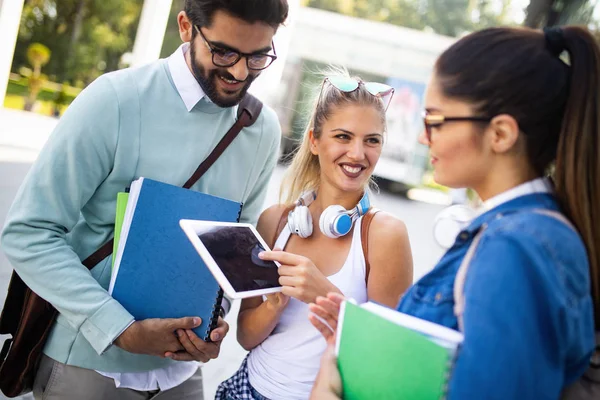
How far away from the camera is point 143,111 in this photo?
1.98 metres

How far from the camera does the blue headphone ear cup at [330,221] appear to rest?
195 centimetres

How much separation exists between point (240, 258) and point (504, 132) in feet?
2.60

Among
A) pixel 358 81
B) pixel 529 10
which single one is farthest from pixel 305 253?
pixel 529 10

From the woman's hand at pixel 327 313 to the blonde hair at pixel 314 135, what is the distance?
0.83m

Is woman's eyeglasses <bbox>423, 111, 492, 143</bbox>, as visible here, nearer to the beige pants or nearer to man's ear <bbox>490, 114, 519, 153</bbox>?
man's ear <bbox>490, 114, 519, 153</bbox>

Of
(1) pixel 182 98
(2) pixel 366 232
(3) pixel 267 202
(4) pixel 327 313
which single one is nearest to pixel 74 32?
(3) pixel 267 202

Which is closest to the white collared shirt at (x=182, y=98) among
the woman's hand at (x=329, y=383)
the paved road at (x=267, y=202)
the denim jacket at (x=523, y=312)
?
the paved road at (x=267, y=202)

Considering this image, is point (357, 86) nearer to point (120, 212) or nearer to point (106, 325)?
point (120, 212)

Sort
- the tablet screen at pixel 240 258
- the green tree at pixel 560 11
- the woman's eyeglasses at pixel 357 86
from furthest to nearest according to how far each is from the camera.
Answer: the green tree at pixel 560 11 → the woman's eyeglasses at pixel 357 86 → the tablet screen at pixel 240 258

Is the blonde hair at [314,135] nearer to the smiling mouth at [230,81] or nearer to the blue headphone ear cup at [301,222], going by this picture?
the blue headphone ear cup at [301,222]

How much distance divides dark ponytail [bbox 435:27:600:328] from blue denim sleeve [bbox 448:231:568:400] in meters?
0.26

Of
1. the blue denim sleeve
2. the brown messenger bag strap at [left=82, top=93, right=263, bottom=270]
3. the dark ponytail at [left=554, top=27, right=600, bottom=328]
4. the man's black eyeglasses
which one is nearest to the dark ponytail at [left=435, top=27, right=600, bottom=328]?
the dark ponytail at [left=554, top=27, right=600, bottom=328]

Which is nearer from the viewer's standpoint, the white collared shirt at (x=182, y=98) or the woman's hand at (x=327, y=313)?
the woman's hand at (x=327, y=313)

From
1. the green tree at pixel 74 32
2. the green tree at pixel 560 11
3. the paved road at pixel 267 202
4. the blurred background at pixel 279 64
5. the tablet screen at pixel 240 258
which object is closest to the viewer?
the tablet screen at pixel 240 258
